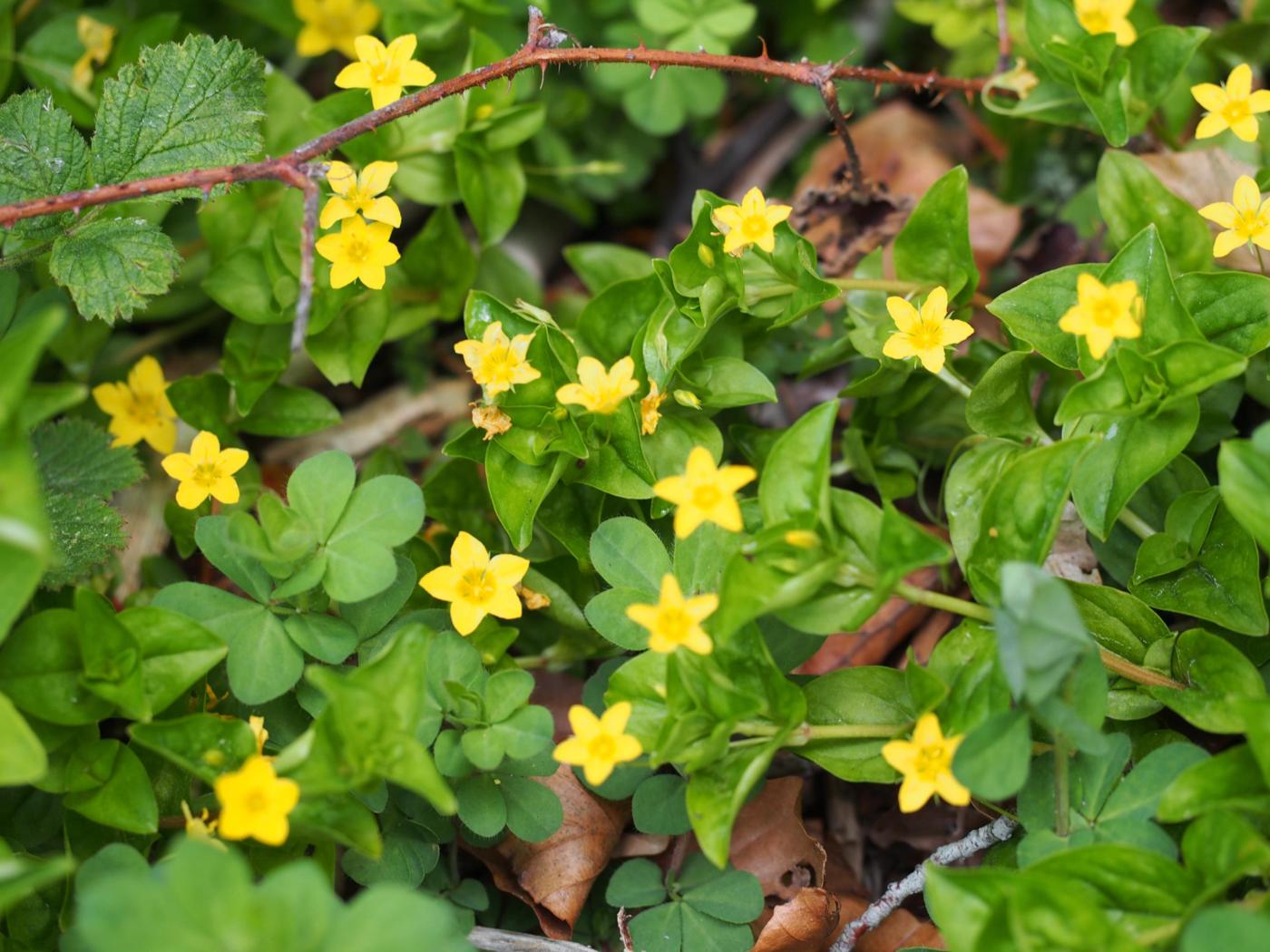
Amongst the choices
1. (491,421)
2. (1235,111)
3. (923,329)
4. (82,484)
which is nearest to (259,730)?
(491,421)

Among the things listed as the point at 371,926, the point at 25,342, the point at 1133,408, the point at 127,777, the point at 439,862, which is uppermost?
the point at 25,342

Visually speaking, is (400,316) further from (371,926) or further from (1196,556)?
(1196,556)

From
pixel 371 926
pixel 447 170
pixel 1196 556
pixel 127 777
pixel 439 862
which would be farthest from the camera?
pixel 447 170

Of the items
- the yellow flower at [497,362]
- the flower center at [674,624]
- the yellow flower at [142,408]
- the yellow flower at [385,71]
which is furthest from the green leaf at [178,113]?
the flower center at [674,624]

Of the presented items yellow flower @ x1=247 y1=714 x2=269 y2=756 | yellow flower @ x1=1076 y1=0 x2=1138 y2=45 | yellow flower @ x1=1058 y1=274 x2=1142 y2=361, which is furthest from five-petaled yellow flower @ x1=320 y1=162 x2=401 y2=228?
yellow flower @ x1=1076 y1=0 x2=1138 y2=45

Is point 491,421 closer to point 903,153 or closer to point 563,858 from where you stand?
point 563,858

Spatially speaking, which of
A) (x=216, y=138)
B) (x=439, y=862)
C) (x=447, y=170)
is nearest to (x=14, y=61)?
(x=216, y=138)

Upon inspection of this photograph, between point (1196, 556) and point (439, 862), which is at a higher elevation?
point (1196, 556)

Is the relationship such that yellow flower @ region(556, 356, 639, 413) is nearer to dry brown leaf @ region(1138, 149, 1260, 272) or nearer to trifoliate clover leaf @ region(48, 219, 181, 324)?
trifoliate clover leaf @ region(48, 219, 181, 324)
